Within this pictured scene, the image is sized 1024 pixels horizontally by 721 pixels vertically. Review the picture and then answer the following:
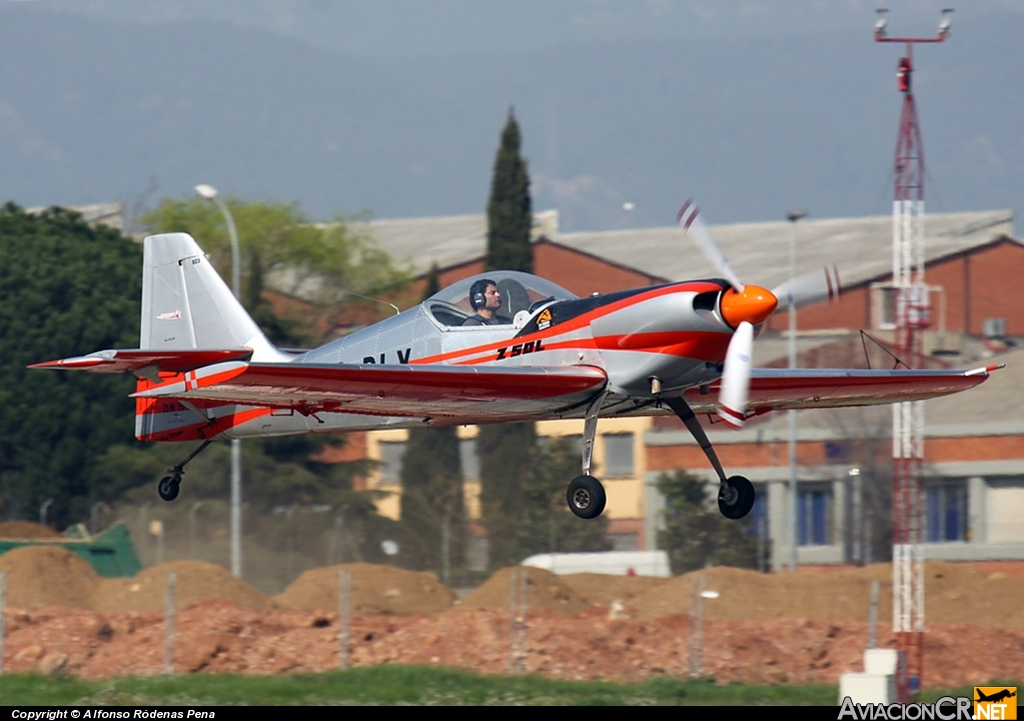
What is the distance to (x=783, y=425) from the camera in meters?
43.0

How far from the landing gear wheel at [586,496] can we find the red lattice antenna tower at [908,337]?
9494 mm

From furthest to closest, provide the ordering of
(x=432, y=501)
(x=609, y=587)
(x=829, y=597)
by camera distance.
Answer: (x=432, y=501), (x=609, y=587), (x=829, y=597)

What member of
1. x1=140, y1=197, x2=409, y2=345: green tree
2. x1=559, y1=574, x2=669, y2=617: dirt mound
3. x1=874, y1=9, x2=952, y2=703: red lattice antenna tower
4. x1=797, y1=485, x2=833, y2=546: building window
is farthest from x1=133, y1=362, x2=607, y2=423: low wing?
x1=140, y1=197, x2=409, y2=345: green tree

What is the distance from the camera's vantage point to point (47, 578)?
2994 centimetres

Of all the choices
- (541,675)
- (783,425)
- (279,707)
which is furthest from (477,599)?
(783,425)

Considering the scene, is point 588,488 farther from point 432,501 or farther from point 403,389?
point 432,501

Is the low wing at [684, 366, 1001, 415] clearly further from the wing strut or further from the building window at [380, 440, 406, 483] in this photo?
the building window at [380, 440, 406, 483]

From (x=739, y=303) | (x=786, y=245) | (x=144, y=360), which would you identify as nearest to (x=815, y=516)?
(x=739, y=303)

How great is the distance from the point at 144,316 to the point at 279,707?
5.74 meters

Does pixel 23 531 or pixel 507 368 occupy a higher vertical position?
pixel 507 368

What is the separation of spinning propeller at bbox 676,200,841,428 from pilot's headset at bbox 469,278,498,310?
7.38 ft

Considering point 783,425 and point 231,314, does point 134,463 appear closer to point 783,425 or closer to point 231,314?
point 783,425

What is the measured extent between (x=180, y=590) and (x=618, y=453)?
2029 centimetres

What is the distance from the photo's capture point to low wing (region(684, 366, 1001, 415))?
16000 mm
